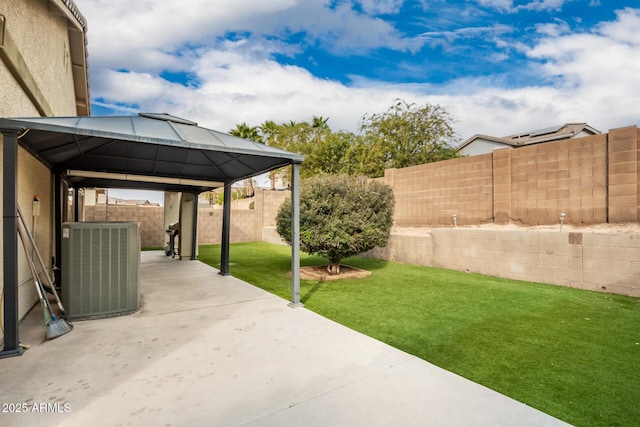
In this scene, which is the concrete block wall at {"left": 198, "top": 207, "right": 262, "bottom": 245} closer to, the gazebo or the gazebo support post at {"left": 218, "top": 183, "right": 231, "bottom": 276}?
the gazebo

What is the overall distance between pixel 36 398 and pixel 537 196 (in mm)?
8979

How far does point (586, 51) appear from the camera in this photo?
10.5m

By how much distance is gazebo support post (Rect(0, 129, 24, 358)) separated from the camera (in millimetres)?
3016

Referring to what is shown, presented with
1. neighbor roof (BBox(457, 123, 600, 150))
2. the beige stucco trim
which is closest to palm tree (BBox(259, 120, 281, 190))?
neighbor roof (BBox(457, 123, 600, 150))

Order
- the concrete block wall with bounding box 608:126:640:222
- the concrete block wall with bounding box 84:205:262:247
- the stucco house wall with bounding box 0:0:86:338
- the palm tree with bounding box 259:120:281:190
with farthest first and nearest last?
1. the palm tree with bounding box 259:120:281:190
2. the concrete block wall with bounding box 84:205:262:247
3. the concrete block wall with bounding box 608:126:640:222
4. the stucco house wall with bounding box 0:0:86:338

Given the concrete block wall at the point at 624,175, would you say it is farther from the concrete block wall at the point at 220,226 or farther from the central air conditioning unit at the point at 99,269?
the concrete block wall at the point at 220,226

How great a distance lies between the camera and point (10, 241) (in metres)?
3.06

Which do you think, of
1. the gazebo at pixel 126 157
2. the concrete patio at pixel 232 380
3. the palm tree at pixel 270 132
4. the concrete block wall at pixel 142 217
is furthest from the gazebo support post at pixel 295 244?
the palm tree at pixel 270 132

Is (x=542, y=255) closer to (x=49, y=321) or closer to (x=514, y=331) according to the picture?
(x=514, y=331)

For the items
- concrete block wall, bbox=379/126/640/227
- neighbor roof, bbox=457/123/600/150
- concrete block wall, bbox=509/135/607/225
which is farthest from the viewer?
neighbor roof, bbox=457/123/600/150

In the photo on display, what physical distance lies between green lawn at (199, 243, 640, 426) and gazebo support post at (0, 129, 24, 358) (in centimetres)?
338

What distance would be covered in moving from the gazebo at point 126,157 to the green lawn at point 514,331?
1.48 metres

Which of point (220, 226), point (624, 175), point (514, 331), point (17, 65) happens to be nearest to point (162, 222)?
point (220, 226)

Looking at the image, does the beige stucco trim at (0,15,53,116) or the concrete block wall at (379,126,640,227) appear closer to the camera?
the beige stucco trim at (0,15,53,116)
